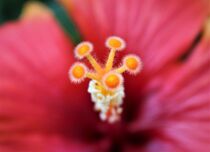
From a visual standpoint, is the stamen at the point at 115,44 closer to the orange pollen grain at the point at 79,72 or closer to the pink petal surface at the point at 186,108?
the orange pollen grain at the point at 79,72

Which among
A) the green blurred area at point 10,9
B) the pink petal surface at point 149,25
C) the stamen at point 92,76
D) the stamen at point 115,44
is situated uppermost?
the green blurred area at point 10,9

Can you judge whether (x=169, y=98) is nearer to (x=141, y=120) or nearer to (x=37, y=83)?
(x=141, y=120)

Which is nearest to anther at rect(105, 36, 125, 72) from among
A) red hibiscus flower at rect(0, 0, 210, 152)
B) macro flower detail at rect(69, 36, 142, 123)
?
macro flower detail at rect(69, 36, 142, 123)

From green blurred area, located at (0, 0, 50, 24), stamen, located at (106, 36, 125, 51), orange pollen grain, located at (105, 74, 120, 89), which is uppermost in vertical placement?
green blurred area, located at (0, 0, 50, 24)

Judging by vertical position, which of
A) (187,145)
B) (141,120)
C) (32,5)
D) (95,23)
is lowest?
(187,145)

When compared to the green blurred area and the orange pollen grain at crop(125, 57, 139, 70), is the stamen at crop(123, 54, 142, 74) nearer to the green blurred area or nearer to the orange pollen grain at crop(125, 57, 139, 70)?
the orange pollen grain at crop(125, 57, 139, 70)

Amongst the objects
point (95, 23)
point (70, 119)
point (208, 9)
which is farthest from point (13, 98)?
point (208, 9)

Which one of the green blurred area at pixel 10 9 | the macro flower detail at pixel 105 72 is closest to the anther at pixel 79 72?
the macro flower detail at pixel 105 72
